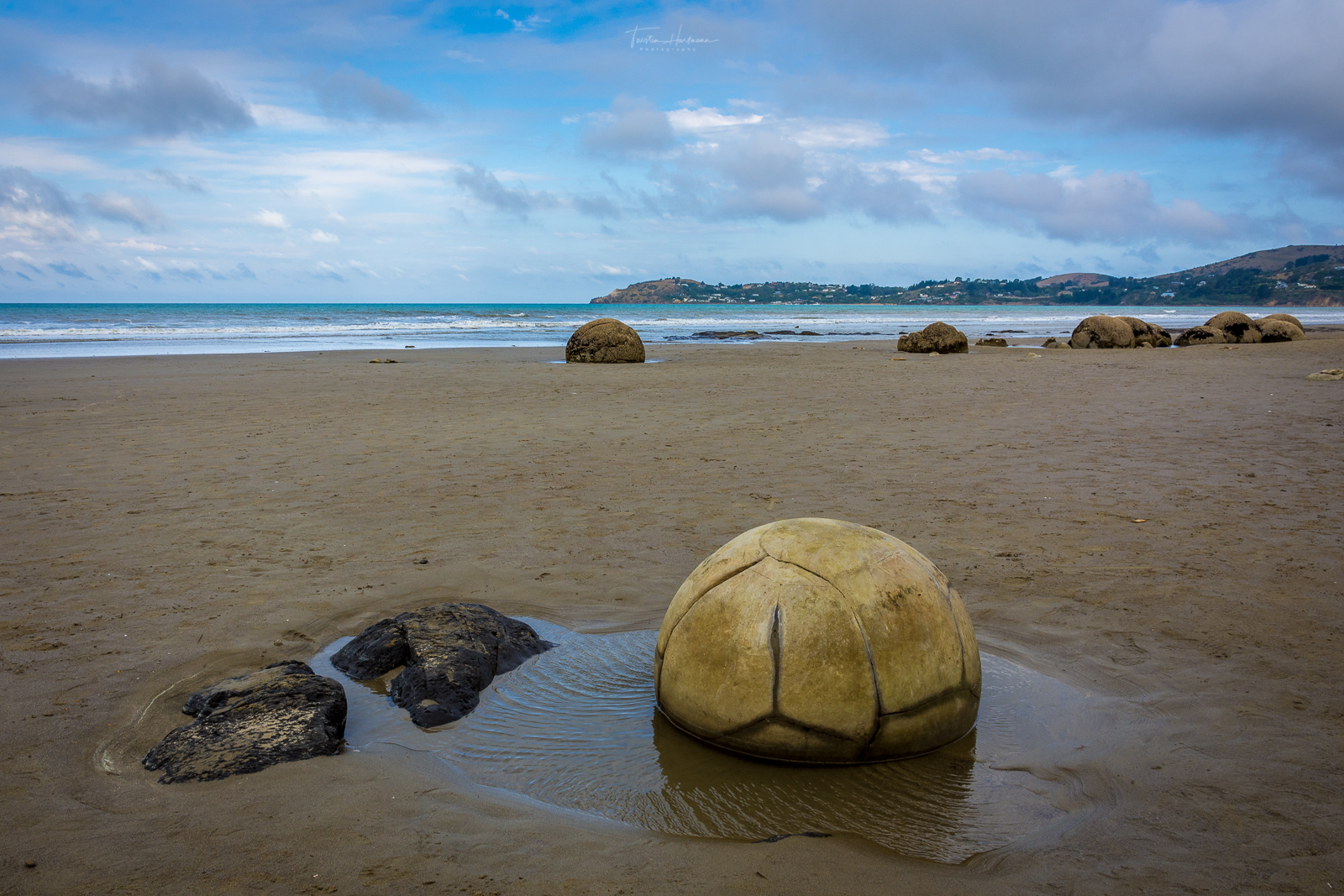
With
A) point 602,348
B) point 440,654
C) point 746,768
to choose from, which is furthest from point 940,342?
point 746,768

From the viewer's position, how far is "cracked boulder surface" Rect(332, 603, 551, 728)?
382 cm

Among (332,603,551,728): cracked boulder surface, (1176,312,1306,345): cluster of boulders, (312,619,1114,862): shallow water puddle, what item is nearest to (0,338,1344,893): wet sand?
(312,619,1114,862): shallow water puddle

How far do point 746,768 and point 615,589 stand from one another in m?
2.08

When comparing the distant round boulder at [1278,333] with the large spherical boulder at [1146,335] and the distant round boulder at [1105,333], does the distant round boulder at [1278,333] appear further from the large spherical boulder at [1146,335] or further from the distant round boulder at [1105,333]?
the distant round boulder at [1105,333]

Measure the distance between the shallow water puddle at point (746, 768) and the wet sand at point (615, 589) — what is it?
82 mm

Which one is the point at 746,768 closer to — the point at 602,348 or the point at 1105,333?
the point at 602,348

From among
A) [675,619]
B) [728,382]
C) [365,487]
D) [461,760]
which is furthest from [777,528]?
[728,382]

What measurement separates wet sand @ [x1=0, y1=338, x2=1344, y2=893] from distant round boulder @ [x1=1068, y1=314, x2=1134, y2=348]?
1497 centimetres

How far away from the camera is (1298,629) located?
447 cm

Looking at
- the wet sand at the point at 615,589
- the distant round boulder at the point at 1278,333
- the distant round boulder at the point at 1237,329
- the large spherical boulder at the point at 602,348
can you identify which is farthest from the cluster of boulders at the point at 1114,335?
the large spherical boulder at the point at 602,348

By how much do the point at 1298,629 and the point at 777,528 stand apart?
10.1ft

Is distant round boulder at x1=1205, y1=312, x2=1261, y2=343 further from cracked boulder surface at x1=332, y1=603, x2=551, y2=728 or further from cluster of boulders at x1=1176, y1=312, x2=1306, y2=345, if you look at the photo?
cracked boulder surface at x1=332, y1=603, x2=551, y2=728

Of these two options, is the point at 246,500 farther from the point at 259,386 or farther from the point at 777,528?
the point at 259,386

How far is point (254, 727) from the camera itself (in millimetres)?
3402
